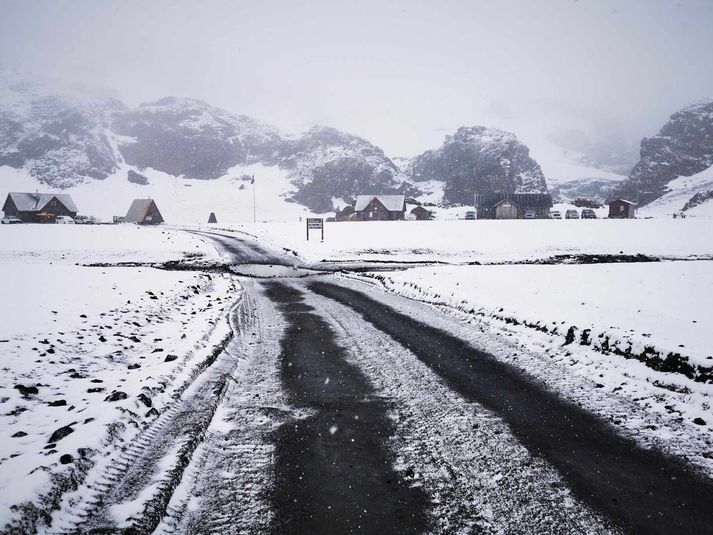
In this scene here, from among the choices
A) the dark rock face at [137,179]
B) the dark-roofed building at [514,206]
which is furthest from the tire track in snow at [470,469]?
the dark rock face at [137,179]

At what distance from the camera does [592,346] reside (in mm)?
6809

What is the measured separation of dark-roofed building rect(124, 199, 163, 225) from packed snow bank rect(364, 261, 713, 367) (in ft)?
273

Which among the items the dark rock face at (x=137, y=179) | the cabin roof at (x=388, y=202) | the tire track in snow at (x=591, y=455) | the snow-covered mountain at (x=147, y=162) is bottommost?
the tire track in snow at (x=591, y=455)

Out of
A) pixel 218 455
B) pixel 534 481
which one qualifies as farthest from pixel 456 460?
pixel 218 455

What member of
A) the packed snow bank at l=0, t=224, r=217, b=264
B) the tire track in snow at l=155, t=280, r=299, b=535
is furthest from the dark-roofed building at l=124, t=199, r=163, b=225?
the tire track in snow at l=155, t=280, r=299, b=535

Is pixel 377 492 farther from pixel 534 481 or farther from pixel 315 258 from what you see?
pixel 315 258

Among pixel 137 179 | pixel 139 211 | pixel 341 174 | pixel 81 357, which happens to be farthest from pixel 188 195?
pixel 81 357

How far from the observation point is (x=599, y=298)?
9984 mm

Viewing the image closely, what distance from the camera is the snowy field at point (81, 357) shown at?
11.0 feet

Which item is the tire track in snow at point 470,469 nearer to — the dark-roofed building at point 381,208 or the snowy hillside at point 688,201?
the dark-roofed building at point 381,208

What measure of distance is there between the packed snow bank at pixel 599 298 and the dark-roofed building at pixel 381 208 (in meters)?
81.6

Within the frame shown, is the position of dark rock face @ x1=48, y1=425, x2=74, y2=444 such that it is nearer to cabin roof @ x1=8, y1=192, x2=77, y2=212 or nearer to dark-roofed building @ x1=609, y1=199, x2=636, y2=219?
dark-roofed building @ x1=609, y1=199, x2=636, y2=219

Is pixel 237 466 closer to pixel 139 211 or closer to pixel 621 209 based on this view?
pixel 139 211

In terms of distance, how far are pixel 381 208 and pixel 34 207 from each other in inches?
2988
